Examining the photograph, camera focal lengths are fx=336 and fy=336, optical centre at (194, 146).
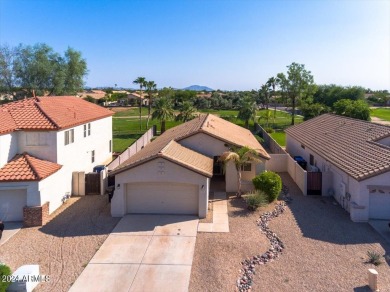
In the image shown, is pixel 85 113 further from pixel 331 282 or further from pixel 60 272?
pixel 331 282

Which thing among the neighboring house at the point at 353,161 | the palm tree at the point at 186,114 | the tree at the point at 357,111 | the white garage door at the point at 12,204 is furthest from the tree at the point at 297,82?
the white garage door at the point at 12,204

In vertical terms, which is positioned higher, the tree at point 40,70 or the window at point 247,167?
the tree at point 40,70

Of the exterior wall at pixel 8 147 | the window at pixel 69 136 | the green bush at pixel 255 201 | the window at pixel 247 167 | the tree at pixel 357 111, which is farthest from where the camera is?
the tree at pixel 357 111

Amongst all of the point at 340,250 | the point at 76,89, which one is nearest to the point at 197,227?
the point at 340,250

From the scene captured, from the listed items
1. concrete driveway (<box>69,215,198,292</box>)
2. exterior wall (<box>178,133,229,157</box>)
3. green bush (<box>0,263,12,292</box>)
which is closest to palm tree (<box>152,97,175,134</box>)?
exterior wall (<box>178,133,229,157</box>)

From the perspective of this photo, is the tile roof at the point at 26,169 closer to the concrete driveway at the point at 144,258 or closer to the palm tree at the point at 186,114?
the concrete driveway at the point at 144,258

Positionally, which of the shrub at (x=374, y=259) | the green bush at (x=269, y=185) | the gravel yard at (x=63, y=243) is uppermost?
the green bush at (x=269, y=185)

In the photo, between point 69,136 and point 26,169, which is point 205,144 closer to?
point 69,136

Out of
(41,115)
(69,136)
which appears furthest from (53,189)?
(41,115)
